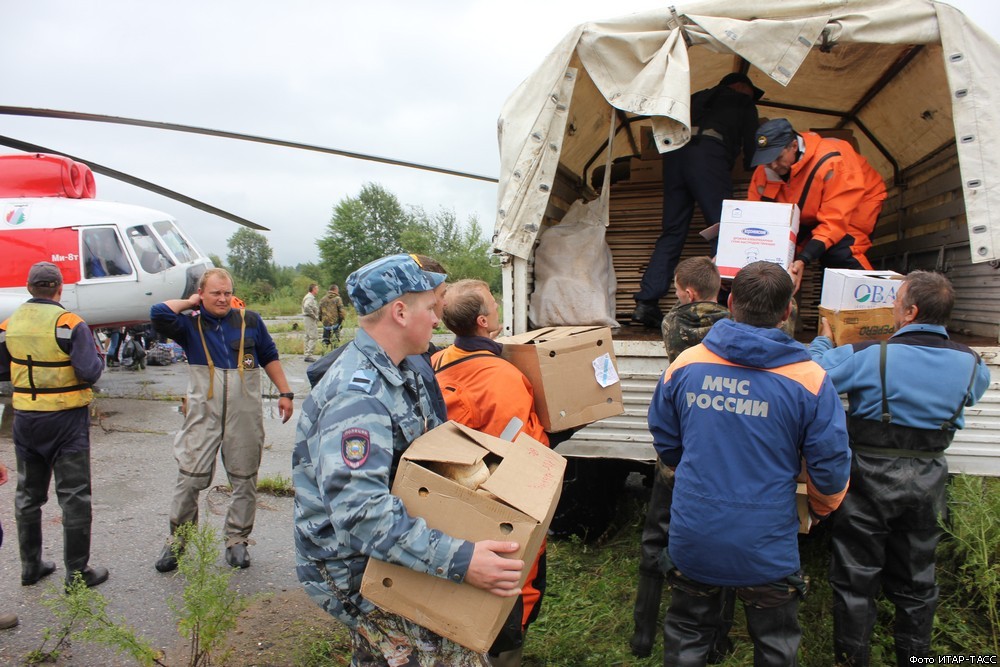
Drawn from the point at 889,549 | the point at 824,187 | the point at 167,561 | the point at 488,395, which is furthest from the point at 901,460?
the point at 167,561

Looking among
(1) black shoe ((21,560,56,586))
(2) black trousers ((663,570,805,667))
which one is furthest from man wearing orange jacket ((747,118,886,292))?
(1) black shoe ((21,560,56,586))

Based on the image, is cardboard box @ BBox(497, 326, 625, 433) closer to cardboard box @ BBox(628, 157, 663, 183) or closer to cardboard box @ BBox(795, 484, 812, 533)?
cardboard box @ BBox(795, 484, 812, 533)

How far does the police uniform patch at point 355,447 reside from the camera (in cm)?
159

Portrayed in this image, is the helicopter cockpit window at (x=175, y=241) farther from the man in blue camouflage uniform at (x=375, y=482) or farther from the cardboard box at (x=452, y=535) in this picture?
the cardboard box at (x=452, y=535)

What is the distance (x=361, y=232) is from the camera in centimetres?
6328

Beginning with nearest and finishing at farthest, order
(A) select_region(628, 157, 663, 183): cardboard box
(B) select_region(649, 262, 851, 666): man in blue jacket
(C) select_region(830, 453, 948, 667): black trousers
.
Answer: (B) select_region(649, 262, 851, 666): man in blue jacket
(C) select_region(830, 453, 948, 667): black trousers
(A) select_region(628, 157, 663, 183): cardboard box

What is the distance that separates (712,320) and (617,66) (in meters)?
1.65

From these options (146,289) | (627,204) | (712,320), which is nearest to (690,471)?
(712,320)

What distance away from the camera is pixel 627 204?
16.9 feet

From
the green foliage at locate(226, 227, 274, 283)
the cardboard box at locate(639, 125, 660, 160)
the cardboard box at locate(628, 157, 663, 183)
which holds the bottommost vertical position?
the green foliage at locate(226, 227, 274, 283)

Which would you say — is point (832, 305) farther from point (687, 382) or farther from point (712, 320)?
point (687, 382)

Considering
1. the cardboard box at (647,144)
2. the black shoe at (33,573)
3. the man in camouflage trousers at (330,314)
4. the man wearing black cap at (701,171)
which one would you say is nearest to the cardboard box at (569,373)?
the man wearing black cap at (701,171)

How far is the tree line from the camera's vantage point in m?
42.2

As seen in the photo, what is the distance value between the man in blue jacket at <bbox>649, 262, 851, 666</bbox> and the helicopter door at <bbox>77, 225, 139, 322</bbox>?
10436mm
